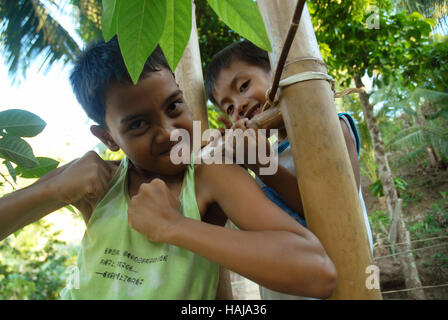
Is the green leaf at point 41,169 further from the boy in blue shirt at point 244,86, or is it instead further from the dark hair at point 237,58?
the dark hair at point 237,58

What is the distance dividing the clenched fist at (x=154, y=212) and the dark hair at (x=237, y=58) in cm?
84

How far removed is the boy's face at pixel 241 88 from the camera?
4.00 feet

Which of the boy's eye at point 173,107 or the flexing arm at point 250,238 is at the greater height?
the boy's eye at point 173,107

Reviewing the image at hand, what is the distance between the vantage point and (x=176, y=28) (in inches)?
15.0

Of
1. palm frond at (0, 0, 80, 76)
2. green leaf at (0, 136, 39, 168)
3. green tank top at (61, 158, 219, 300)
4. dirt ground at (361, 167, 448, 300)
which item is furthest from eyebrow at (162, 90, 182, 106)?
palm frond at (0, 0, 80, 76)

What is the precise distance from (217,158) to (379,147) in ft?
12.3

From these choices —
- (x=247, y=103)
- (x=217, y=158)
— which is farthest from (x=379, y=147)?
(x=217, y=158)

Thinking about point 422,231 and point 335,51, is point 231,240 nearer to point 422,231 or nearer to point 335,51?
point 335,51

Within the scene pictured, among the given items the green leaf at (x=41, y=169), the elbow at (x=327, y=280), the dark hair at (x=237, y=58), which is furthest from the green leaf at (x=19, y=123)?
the dark hair at (x=237, y=58)

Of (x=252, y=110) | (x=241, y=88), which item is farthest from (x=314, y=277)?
(x=241, y=88)

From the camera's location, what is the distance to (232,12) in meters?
0.36

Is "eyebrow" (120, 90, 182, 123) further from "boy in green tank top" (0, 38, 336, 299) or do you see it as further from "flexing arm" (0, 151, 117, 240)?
"flexing arm" (0, 151, 117, 240)

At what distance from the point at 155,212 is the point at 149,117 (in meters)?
0.23

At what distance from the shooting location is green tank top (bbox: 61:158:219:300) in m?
0.62
